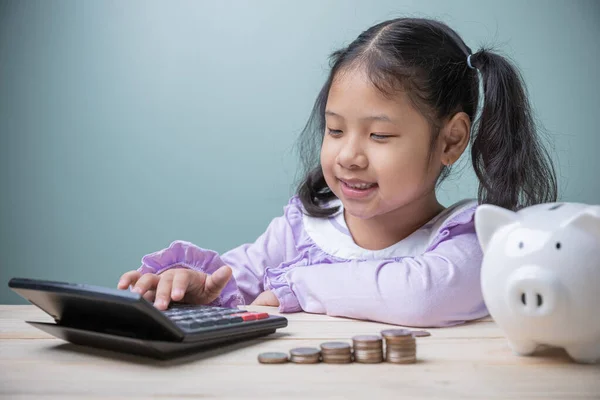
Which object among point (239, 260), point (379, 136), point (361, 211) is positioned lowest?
point (239, 260)

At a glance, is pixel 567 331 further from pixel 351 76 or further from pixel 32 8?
pixel 32 8

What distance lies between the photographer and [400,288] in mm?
790

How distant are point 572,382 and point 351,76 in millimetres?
601

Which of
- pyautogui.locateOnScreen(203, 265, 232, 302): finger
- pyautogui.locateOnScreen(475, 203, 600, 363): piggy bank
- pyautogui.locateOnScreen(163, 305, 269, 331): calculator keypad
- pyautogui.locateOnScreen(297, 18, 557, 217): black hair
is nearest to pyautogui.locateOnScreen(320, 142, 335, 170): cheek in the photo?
pyautogui.locateOnScreen(297, 18, 557, 217): black hair

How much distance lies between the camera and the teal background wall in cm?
194

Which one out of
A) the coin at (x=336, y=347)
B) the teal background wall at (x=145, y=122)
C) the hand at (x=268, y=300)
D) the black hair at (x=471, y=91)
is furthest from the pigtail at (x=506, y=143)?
the teal background wall at (x=145, y=122)

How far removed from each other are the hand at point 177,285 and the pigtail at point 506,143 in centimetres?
41

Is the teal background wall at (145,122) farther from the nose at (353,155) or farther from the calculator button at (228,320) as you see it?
the calculator button at (228,320)

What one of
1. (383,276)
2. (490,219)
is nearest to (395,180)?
(383,276)

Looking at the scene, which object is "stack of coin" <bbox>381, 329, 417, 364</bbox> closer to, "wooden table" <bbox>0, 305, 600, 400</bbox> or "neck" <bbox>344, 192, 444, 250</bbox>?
"wooden table" <bbox>0, 305, 600, 400</bbox>

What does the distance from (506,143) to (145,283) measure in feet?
1.77

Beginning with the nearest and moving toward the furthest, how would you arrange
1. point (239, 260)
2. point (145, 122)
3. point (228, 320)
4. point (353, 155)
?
1. point (228, 320)
2. point (353, 155)
3. point (239, 260)
4. point (145, 122)

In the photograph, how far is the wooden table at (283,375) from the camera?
44cm

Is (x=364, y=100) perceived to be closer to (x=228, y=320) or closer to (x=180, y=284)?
(x=180, y=284)
